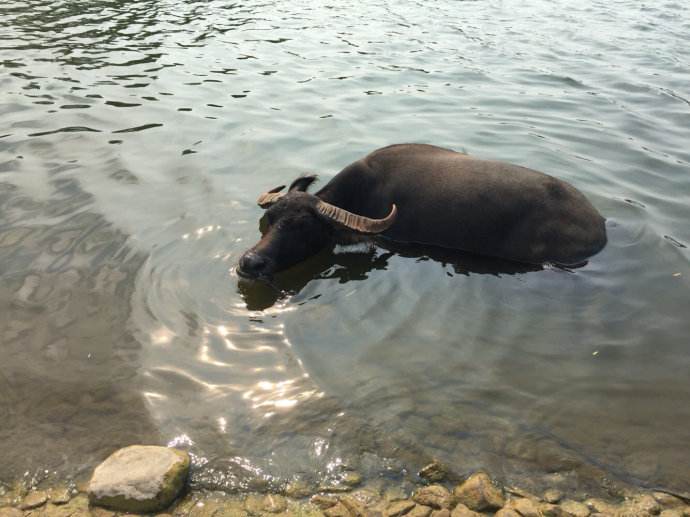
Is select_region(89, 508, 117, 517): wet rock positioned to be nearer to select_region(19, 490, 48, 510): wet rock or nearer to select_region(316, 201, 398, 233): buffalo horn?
select_region(19, 490, 48, 510): wet rock

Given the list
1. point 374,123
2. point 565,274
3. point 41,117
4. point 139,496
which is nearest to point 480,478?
point 139,496

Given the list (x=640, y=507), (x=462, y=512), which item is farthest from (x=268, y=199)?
(x=640, y=507)

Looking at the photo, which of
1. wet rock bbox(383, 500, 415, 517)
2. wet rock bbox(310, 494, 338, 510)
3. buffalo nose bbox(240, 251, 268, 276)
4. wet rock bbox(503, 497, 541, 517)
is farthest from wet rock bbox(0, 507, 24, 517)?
buffalo nose bbox(240, 251, 268, 276)

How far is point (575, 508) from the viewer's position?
11.1 ft

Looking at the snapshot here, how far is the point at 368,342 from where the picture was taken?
15.6 feet

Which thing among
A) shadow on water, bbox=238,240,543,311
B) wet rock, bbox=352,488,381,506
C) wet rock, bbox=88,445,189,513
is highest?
wet rock, bbox=88,445,189,513

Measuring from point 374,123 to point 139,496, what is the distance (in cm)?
714

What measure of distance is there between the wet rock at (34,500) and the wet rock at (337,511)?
1.51 m

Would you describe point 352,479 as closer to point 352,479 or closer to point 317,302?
point 352,479

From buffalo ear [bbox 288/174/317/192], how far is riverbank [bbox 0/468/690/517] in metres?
3.53

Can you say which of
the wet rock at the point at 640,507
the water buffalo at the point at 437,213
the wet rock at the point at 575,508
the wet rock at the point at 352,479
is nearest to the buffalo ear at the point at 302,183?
the water buffalo at the point at 437,213

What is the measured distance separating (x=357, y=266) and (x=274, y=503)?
9.63 feet

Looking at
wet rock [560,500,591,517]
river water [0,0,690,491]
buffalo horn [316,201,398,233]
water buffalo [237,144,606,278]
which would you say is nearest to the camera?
wet rock [560,500,591,517]

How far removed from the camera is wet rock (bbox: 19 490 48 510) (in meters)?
3.32
